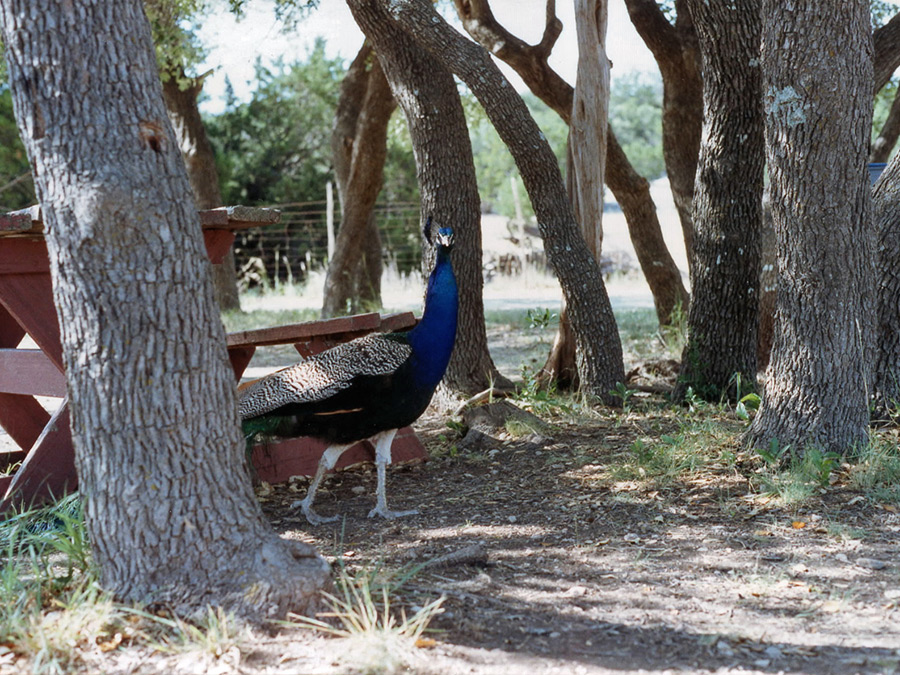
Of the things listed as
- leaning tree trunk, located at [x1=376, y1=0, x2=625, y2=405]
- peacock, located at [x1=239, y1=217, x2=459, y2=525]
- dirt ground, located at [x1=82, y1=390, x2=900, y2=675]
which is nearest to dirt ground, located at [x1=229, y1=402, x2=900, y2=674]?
dirt ground, located at [x1=82, y1=390, x2=900, y2=675]

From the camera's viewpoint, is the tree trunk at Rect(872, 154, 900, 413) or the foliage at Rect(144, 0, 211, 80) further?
the foliage at Rect(144, 0, 211, 80)

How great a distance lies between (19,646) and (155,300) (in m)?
1.07

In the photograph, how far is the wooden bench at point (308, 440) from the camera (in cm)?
507

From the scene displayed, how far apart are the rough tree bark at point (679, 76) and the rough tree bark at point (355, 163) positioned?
140 inches

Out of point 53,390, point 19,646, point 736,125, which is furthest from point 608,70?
point 19,646

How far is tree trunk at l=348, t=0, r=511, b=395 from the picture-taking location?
6438 millimetres

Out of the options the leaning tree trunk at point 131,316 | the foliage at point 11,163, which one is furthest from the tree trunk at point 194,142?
the leaning tree trunk at point 131,316

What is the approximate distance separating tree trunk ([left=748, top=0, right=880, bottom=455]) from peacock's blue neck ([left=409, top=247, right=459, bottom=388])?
1627 mm

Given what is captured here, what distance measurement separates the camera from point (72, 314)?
113 inches

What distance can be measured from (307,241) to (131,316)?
59.0ft

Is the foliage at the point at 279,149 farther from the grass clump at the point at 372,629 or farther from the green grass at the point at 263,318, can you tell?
the grass clump at the point at 372,629

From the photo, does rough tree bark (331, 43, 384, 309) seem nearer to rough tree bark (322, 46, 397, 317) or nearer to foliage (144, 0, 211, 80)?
rough tree bark (322, 46, 397, 317)

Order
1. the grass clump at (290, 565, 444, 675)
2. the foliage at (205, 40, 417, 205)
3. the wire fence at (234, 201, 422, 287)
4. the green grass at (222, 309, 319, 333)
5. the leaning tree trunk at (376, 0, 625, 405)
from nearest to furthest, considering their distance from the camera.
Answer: the grass clump at (290, 565, 444, 675) → the leaning tree trunk at (376, 0, 625, 405) → the green grass at (222, 309, 319, 333) → the wire fence at (234, 201, 422, 287) → the foliage at (205, 40, 417, 205)

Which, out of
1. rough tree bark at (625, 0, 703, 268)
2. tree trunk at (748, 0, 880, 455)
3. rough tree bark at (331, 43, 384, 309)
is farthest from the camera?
rough tree bark at (331, 43, 384, 309)
